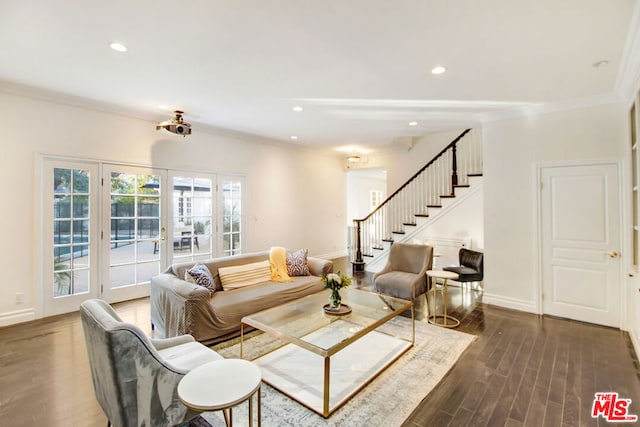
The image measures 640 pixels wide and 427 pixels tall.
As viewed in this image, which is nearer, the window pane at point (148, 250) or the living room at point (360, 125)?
the living room at point (360, 125)

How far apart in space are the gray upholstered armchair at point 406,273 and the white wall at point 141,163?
293 centimetres

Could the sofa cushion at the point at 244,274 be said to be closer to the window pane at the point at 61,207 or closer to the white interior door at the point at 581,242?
the window pane at the point at 61,207

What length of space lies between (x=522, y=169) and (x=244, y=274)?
13.6ft

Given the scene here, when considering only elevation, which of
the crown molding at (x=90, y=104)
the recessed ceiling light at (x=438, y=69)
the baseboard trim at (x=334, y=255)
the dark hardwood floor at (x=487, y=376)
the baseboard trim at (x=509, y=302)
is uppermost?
the crown molding at (x=90, y=104)

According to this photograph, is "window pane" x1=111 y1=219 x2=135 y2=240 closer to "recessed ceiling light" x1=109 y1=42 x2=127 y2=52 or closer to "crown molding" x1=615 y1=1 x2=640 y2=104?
"recessed ceiling light" x1=109 y1=42 x2=127 y2=52

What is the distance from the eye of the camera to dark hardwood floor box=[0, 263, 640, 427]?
6.75 feet

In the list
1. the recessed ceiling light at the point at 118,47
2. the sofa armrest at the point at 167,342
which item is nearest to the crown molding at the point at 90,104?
the recessed ceiling light at the point at 118,47

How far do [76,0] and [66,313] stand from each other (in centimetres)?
386

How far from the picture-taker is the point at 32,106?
3654 mm

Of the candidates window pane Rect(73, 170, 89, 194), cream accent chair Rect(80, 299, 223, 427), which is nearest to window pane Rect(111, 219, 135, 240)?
window pane Rect(73, 170, 89, 194)

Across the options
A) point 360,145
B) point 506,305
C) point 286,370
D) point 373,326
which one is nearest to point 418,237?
point 506,305

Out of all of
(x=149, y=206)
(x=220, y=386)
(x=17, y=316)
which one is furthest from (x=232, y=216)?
(x=220, y=386)

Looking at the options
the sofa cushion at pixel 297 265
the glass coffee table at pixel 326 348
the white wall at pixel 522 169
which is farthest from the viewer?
the sofa cushion at pixel 297 265
